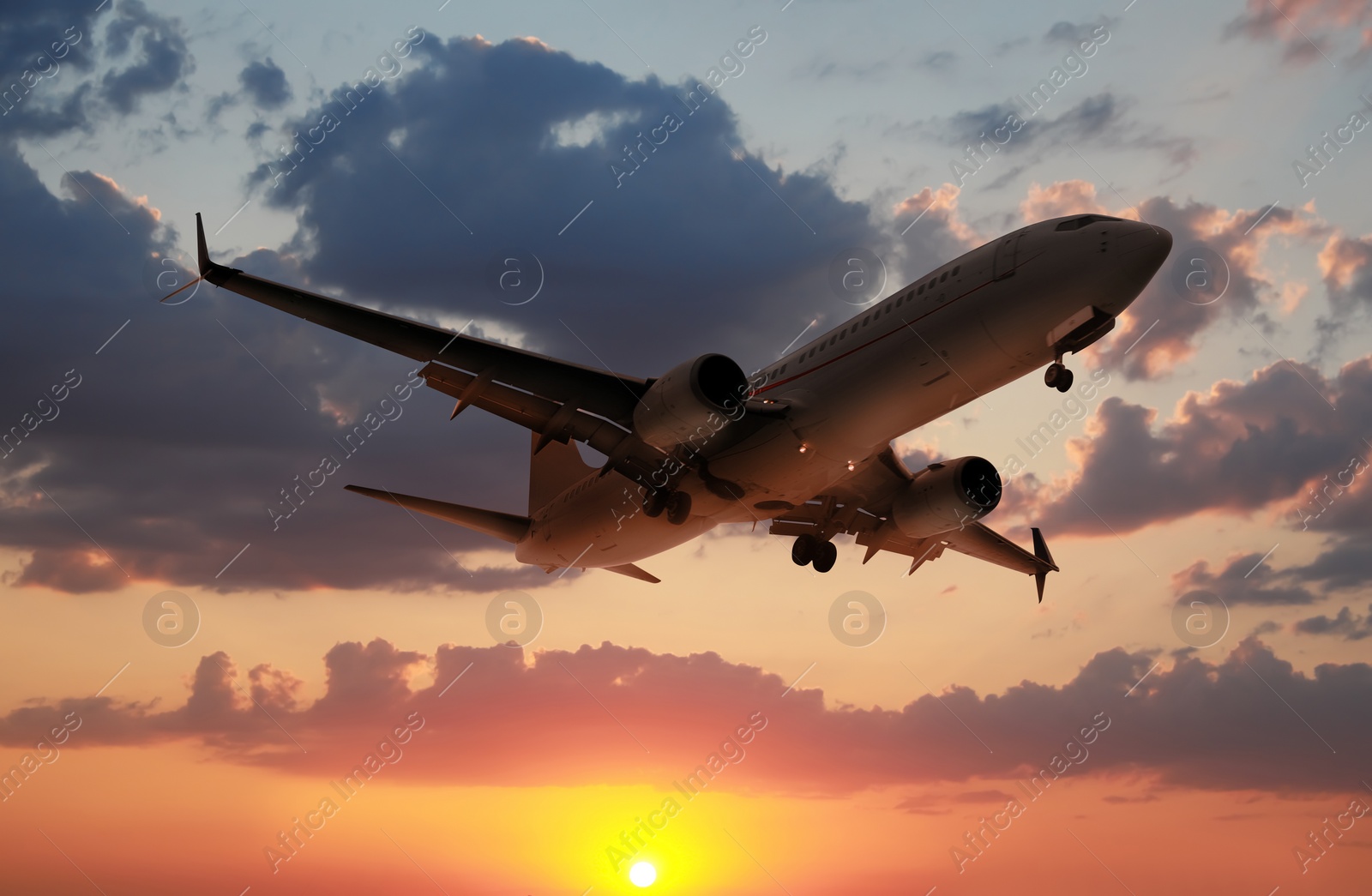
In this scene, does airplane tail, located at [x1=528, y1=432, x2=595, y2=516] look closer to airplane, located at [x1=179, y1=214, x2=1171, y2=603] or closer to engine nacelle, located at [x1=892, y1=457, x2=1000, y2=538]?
airplane, located at [x1=179, y1=214, x2=1171, y2=603]

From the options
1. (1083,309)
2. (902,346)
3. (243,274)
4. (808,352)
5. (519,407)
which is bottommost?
(1083,309)

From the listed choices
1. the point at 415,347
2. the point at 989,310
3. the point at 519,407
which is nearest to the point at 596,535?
the point at 519,407

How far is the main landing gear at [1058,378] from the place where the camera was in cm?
2842

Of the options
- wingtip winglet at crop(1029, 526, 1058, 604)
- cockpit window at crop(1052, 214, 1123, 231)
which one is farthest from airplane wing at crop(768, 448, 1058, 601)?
cockpit window at crop(1052, 214, 1123, 231)

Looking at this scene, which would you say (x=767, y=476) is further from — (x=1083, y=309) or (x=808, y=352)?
(x=1083, y=309)

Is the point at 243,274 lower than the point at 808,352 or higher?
higher

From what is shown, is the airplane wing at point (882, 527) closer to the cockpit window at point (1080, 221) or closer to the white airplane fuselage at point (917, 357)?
the white airplane fuselage at point (917, 357)

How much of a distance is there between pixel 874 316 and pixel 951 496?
949 cm

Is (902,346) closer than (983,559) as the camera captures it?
Yes

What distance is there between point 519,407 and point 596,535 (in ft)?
22.9

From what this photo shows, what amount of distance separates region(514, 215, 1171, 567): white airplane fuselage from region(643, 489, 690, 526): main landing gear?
0.38 m

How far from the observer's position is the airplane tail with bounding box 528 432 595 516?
45.4m

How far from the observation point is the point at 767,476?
33719 mm

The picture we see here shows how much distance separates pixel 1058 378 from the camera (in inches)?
1125
